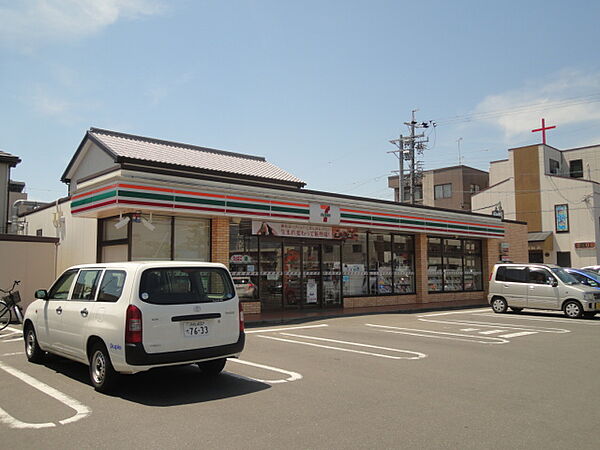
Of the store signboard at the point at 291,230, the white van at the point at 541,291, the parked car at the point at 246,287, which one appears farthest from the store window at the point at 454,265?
the parked car at the point at 246,287

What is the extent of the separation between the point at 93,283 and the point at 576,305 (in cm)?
1507

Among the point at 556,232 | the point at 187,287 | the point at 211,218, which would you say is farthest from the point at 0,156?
the point at 556,232

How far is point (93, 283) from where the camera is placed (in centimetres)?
773

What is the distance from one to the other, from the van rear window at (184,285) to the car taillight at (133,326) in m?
0.22

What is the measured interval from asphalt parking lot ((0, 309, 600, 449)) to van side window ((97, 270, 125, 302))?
126 centimetres

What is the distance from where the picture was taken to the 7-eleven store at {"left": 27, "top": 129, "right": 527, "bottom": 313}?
591 inches

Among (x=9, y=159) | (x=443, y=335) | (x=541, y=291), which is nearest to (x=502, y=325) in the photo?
(x=443, y=335)

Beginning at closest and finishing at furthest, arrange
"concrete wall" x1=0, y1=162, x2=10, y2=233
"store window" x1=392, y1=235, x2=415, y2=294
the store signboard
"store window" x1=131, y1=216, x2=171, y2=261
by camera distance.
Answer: "store window" x1=131, y1=216, x2=171, y2=261 → the store signboard → "store window" x1=392, y1=235, x2=415, y2=294 → "concrete wall" x1=0, y1=162, x2=10, y2=233

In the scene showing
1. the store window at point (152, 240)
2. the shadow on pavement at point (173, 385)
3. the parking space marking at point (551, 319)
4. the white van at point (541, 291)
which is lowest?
the parking space marking at point (551, 319)

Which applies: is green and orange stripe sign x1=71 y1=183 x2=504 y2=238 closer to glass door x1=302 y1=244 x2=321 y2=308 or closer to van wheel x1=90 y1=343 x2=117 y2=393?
glass door x1=302 y1=244 x2=321 y2=308

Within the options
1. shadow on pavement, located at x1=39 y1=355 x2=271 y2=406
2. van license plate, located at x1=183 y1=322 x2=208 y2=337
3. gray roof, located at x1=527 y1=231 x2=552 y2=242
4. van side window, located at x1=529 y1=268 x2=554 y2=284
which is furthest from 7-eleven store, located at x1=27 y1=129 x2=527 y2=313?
gray roof, located at x1=527 y1=231 x2=552 y2=242

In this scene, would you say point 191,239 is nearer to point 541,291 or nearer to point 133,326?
point 133,326

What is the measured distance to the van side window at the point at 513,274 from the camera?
1842cm

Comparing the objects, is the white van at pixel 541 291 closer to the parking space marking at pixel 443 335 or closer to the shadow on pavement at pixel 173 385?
the parking space marking at pixel 443 335
